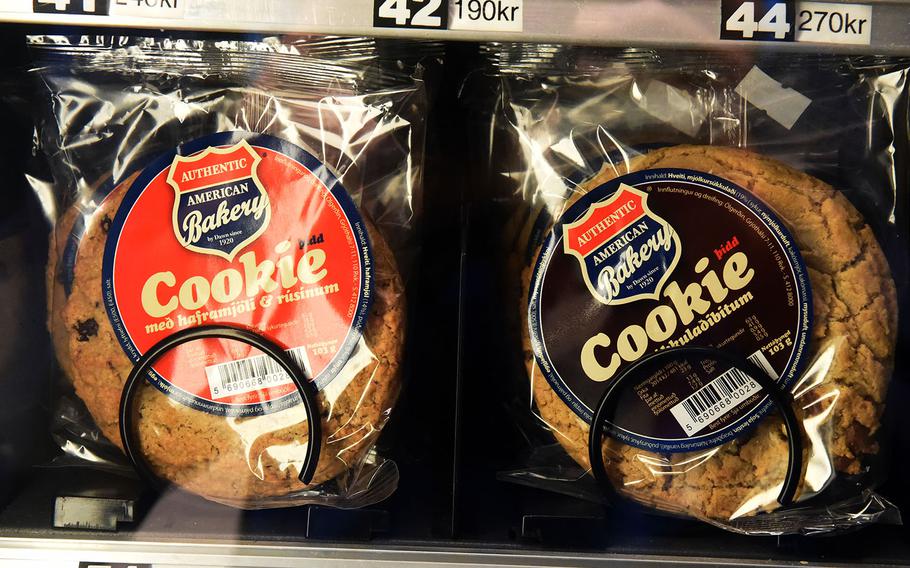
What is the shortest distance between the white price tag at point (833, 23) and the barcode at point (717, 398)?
0.97ft

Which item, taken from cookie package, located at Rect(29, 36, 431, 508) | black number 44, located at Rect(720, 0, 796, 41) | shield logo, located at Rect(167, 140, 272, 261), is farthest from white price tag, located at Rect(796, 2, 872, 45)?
shield logo, located at Rect(167, 140, 272, 261)

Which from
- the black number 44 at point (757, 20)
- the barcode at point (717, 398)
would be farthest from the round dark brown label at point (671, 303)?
the black number 44 at point (757, 20)

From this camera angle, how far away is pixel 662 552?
69 cm

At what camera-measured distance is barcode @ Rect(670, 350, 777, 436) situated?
2.19 feet

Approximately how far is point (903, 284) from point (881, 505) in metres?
0.25

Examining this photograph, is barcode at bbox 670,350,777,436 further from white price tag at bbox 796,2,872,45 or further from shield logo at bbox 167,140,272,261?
shield logo at bbox 167,140,272,261

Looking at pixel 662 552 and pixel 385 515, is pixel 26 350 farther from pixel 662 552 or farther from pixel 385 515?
pixel 662 552

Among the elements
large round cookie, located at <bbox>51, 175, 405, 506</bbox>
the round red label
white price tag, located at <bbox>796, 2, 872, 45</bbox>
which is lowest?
large round cookie, located at <bbox>51, 175, 405, 506</bbox>

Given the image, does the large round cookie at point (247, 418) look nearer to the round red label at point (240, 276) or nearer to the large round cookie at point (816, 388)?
the round red label at point (240, 276)

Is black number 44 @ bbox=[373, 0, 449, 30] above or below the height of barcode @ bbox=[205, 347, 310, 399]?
above

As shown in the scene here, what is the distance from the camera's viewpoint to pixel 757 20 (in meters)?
0.62

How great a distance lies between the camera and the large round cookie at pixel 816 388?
672mm

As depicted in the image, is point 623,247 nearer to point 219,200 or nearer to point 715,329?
point 715,329

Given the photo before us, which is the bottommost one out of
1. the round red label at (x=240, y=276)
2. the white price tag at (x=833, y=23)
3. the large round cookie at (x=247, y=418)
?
the large round cookie at (x=247, y=418)
